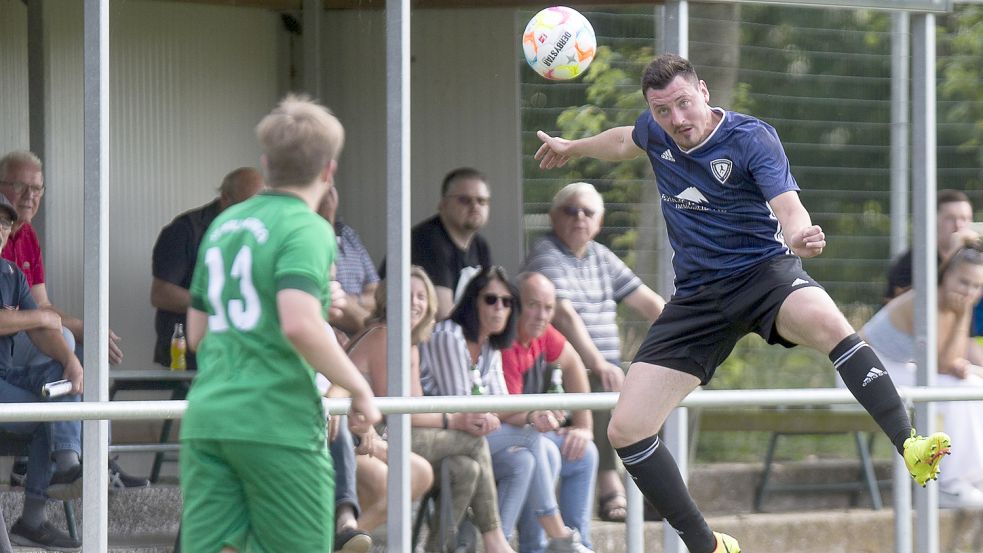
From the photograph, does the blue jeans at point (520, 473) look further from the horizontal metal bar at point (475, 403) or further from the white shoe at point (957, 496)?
the white shoe at point (957, 496)

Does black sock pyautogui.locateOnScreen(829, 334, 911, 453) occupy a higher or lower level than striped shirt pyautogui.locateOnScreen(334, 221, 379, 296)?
lower

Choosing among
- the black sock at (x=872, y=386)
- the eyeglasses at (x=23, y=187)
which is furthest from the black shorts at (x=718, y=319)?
the eyeglasses at (x=23, y=187)

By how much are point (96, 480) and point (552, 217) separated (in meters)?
2.59

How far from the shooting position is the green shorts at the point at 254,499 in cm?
388

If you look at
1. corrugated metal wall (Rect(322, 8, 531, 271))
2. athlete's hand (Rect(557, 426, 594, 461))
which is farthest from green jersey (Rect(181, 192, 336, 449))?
corrugated metal wall (Rect(322, 8, 531, 271))

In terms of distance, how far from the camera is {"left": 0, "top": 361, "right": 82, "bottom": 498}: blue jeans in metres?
6.30

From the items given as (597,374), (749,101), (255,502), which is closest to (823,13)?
(749,101)

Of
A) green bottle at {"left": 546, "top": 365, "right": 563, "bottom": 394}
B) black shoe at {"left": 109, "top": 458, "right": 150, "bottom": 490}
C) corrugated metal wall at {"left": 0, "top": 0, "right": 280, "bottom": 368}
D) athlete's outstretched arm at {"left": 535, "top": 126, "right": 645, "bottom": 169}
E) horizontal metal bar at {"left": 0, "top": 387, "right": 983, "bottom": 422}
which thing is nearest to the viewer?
horizontal metal bar at {"left": 0, "top": 387, "right": 983, "bottom": 422}

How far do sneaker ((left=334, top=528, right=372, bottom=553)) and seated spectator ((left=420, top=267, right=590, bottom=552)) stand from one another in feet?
2.39

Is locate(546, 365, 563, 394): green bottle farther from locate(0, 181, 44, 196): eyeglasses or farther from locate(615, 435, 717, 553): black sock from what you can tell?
locate(0, 181, 44, 196): eyeglasses

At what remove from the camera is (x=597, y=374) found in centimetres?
712

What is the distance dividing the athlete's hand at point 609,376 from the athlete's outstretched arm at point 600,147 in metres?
1.64

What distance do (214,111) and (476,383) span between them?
2.52 metres

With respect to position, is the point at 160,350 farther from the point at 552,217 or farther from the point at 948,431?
the point at 948,431
